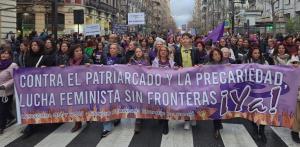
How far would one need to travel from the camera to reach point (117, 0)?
7088 centimetres

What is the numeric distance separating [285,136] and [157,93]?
2556mm

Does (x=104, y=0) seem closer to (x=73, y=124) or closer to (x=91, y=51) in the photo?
(x=91, y=51)

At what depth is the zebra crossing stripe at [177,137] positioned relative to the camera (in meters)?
8.08

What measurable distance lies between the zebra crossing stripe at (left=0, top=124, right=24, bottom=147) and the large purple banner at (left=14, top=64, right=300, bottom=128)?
0.36 m

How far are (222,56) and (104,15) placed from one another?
56523 millimetres

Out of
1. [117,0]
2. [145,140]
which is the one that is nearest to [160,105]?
[145,140]

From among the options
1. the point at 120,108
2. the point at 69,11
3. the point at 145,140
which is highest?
the point at 69,11

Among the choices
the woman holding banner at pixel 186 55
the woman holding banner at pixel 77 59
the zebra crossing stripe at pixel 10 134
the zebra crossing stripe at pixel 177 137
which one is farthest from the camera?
the woman holding banner at pixel 186 55

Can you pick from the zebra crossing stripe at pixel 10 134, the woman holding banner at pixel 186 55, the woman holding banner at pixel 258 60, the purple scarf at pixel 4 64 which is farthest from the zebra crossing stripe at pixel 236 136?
the purple scarf at pixel 4 64

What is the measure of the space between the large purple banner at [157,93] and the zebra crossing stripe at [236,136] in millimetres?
421

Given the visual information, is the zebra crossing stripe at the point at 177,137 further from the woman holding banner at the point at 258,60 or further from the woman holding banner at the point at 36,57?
the woman holding banner at the point at 36,57

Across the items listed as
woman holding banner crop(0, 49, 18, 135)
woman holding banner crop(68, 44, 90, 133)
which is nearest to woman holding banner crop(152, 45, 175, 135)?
woman holding banner crop(68, 44, 90, 133)

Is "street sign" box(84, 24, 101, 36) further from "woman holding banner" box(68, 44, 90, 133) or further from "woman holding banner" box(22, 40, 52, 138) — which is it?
"woman holding banner" box(68, 44, 90, 133)

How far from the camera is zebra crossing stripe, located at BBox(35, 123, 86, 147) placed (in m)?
8.16
